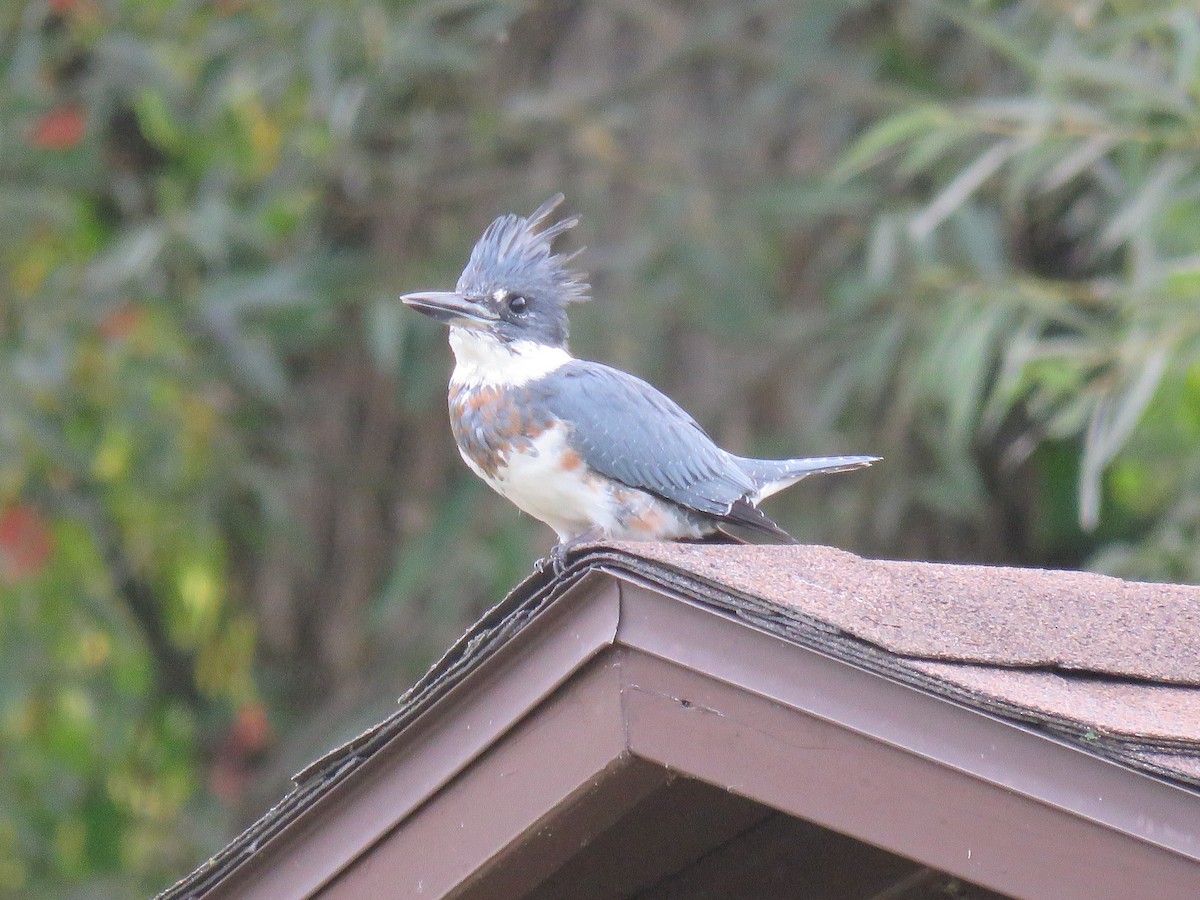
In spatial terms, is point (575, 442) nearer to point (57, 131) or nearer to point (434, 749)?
point (434, 749)

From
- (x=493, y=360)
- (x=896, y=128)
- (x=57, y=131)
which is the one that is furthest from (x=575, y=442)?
(x=57, y=131)

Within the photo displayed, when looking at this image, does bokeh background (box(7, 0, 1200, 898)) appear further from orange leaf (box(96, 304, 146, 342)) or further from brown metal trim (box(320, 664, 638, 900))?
brown metal trim (box(320, 664, 638, 900))

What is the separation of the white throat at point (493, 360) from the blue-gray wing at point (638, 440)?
8 cm

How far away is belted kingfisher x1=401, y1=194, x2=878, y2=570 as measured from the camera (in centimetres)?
309

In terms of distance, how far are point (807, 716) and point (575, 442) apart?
1454 mm

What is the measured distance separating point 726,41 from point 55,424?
2.63 m

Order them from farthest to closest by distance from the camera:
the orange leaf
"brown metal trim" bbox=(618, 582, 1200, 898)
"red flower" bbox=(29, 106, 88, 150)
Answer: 1. "red flower" bbox=(29, 106, 88, 150)
2. the orange leaf
3. "brown metal trim" bbox=(618, 582, 1200, 898)

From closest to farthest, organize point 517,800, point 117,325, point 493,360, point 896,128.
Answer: point 517,800 → point 493,360 → point 896,128 → point 117,325

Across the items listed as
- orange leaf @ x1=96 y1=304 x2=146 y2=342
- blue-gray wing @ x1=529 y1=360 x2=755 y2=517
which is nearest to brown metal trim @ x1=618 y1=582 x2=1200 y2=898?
blue-gray wing @ x1=529 y1=360 x2=755 y2=517

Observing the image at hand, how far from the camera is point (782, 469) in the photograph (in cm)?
350

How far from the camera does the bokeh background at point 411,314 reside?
17.5 feet

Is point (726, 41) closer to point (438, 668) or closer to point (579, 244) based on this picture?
point (579, 244)

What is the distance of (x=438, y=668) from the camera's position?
1.85 m

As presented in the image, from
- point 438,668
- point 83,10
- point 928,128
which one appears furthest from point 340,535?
point 438,668
